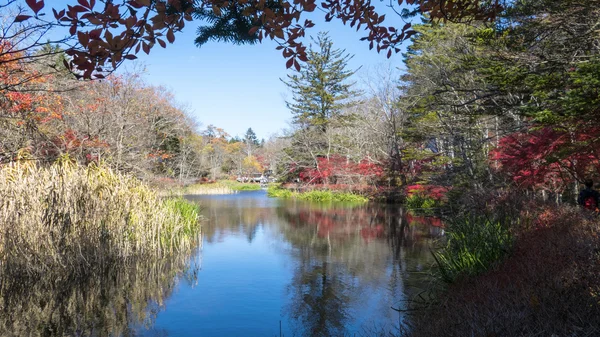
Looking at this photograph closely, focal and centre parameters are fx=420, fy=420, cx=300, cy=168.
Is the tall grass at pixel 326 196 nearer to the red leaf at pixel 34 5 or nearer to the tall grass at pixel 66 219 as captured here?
the tall grass at pixel 66 219

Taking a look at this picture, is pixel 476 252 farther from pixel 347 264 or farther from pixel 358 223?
pixel 358 223

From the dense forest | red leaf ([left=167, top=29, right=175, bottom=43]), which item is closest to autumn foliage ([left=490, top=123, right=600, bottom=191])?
the dense forest

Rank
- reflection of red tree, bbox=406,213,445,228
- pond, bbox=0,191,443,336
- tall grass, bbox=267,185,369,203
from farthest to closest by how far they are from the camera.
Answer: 1. tall grass, bbox=267,185,369,203
2. reflection of red tree, bbox=406,213,445,228
3. pond, bbox=0,191,443,336

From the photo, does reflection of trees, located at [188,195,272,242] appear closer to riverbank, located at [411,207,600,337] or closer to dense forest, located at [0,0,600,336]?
dense forest, located at [0,0,600,336]

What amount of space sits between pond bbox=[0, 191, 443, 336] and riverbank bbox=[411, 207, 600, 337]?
1.38 metres

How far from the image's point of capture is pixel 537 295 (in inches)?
148

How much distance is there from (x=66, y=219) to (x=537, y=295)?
7.18 m

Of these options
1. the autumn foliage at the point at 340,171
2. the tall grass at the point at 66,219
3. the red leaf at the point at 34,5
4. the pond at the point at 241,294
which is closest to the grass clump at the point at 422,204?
the autumn foliage at the point at 340,171

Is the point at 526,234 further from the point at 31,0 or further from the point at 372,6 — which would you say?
the point at 31,0

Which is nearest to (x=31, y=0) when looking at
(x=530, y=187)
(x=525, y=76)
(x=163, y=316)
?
(x=163, y=316)

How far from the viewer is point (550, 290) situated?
3.80m

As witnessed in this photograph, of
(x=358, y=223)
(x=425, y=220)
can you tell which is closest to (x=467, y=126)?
(x=425, y=220)

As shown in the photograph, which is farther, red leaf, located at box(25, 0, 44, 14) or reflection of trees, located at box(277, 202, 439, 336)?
reflection of trees, located at box(277, 202, 439, 336)

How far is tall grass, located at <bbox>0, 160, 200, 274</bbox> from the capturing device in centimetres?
683
